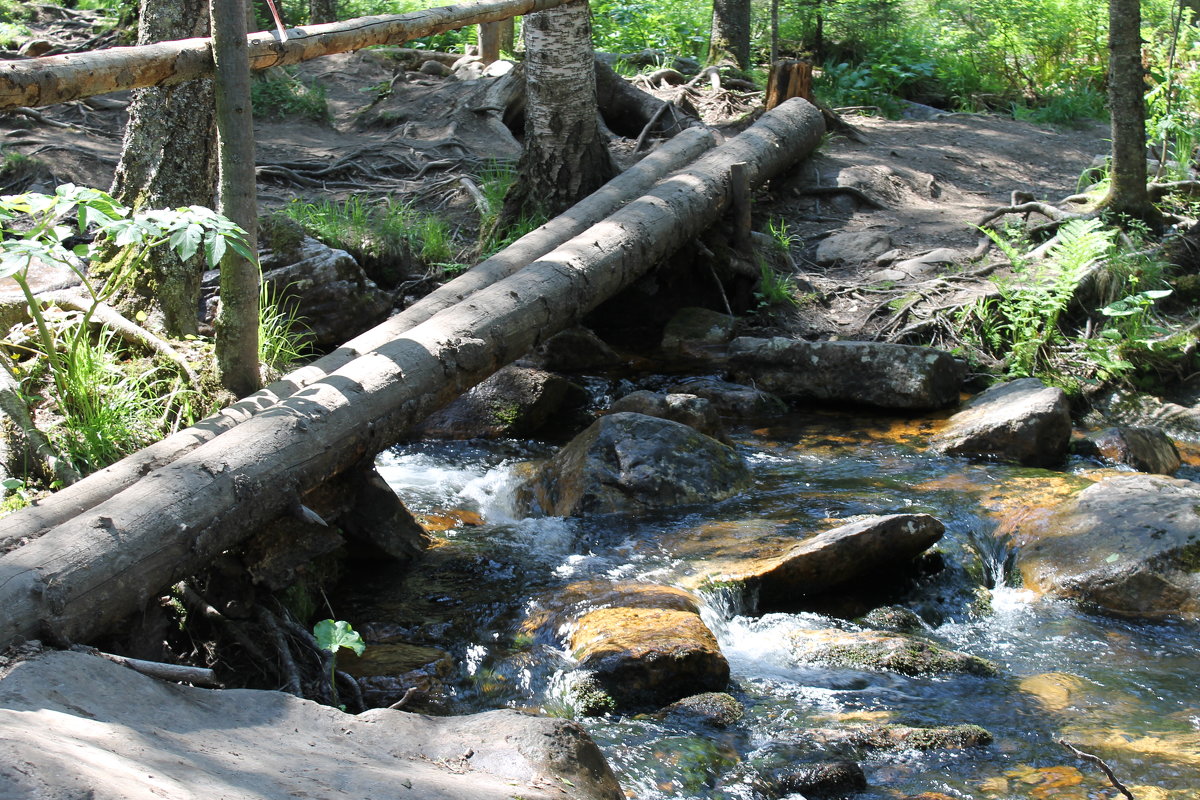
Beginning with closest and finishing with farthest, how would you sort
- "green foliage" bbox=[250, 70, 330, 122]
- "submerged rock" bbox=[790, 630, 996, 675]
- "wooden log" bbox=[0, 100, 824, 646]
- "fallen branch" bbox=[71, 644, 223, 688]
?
"fallen branch" bbox=[71, 644, 223, 688]
"wooden log" bbox=[0, 100, 824, 646]
"submerged rock" bbox=[790, 630, 996, 675]
"green foliage" bbox=[250, 70, 330, 122]

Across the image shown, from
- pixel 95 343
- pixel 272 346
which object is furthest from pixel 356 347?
pixel 95 343

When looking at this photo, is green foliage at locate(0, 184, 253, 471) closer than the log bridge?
No

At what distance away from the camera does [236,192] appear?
4.59 metres

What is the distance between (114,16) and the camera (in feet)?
47.3

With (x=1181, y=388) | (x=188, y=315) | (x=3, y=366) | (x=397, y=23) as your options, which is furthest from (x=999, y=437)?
(x=3, y=366)

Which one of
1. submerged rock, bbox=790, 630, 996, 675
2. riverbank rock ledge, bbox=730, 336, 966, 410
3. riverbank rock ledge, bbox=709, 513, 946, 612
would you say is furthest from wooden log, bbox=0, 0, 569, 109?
submerged rock, bbox=790, 630, 996, 675

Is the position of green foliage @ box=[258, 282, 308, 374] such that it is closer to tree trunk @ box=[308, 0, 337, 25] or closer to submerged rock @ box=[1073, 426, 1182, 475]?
submerged rock @ box=[1073, 426, 1182, 475]

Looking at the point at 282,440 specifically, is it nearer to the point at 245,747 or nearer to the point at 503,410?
the point at 245,747

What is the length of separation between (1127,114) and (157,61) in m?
7.27

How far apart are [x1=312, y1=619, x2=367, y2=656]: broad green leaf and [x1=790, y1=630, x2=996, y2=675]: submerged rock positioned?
6.29ft

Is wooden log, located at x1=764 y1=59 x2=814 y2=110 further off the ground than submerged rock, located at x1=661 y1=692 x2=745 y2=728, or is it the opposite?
wooden log, located at x1=764 y1=59 x2=814 y2=110

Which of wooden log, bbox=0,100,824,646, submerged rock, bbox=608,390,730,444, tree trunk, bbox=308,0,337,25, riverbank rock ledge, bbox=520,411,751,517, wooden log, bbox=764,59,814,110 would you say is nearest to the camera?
wooden log, bbox=0,100,824,646

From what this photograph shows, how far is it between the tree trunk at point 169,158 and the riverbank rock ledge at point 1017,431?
4.71 metres

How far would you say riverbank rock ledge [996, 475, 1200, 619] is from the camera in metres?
4.80
